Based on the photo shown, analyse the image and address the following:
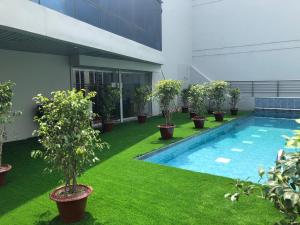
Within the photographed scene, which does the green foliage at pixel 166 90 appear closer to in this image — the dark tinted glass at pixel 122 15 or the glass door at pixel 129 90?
the dark tinted glass at pixel 122 15

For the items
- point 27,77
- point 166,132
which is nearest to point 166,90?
point 166,132

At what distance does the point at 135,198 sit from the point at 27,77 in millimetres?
6715

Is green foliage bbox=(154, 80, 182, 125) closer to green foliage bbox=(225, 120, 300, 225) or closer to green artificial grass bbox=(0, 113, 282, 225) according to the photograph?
green artificial grass bbox=(0, 113, 282, 225)

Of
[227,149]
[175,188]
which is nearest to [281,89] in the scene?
[227,149]

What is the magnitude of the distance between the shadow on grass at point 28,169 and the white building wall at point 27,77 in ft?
1.93

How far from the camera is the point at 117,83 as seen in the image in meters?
12.8

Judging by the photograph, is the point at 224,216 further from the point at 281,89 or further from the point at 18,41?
the point at 281,89

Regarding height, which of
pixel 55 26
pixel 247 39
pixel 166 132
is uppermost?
pixel 247 39

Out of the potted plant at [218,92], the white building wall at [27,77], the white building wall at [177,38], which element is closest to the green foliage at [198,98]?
the potted plant at [218,92]

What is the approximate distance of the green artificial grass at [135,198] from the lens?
12.0 feet

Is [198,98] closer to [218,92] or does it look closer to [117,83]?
[218,92]

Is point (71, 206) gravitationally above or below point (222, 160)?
above

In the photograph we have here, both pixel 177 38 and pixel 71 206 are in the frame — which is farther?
pixel 177 38

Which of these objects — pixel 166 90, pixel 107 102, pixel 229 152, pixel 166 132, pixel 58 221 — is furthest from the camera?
pixel 107 102
